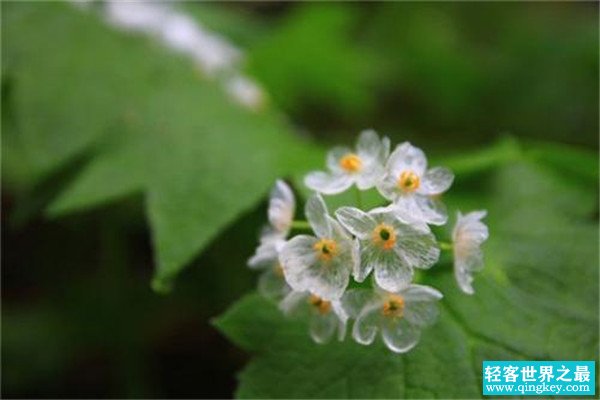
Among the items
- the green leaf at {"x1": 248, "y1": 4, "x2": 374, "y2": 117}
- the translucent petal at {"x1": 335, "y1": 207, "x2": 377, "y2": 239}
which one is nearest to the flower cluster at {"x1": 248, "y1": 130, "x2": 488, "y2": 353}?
the translucent petal at {"x1": 335, "y1": 207, "x2": 377, "y2": 239}

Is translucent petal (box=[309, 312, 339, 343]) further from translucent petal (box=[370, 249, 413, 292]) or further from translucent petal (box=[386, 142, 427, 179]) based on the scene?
translucent petal (box=[386, 142, 427, 179])

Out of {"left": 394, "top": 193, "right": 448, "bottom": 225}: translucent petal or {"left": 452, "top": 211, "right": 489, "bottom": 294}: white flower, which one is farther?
{"left": 452, "top": 211, "right": 489, "bottom": 294}: white flower

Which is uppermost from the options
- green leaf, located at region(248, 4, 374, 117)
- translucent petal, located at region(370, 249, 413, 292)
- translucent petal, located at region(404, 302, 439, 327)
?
green leaf, located at region(248, 4, 374, 117)

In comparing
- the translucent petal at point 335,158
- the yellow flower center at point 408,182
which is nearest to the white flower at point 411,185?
the yellow flower center at point 408,182

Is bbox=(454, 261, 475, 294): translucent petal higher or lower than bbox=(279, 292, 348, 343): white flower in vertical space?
higher

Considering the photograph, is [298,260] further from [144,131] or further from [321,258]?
[144,131]

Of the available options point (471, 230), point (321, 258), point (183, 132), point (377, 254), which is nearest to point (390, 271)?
point (377, 254)

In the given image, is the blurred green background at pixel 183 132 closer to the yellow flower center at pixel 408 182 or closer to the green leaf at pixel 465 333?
the green leaf at pixel 465 333

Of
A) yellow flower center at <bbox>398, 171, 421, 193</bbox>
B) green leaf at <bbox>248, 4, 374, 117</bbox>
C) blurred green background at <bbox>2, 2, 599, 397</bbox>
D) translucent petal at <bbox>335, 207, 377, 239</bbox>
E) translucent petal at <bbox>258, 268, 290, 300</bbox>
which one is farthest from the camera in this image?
green leaf at <bbox>248, 4, 374, 117</bbox>

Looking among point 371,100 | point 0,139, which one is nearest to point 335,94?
point 371,100
